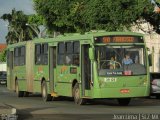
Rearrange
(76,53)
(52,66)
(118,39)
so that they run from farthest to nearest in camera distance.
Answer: (52,66), (76,53), (118,39)

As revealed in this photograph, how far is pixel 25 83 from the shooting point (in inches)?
1282

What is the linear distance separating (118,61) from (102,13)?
14229mm

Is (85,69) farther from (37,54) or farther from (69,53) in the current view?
(37,54)

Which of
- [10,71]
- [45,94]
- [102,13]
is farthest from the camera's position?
[102,13]

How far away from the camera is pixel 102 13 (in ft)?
124

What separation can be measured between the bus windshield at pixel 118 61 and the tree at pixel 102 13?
44.8 ft

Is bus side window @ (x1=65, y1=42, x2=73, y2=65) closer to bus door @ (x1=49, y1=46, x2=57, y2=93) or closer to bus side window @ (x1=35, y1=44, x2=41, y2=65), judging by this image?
bus door @ (x1=49, y1=46, x2=57, y2=93)

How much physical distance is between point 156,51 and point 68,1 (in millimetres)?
22231

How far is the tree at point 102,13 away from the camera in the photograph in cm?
3784

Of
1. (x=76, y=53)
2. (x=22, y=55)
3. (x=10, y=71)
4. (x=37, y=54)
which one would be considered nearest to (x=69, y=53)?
(x=76, y=53)

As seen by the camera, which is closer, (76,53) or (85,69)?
(85,69)

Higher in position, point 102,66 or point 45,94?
point 102,66

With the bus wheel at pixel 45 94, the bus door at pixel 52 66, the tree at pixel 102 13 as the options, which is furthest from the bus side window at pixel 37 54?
the tree at pixel 102 13

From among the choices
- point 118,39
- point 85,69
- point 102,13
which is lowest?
point 85,69
